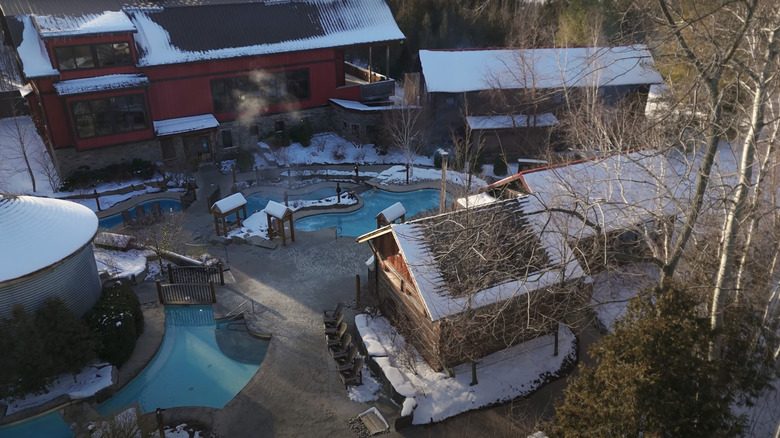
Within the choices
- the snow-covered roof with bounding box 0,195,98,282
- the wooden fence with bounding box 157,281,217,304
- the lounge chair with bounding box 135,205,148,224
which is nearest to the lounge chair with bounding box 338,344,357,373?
the wooden fence with bounding box 157,281,217,304

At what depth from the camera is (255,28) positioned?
36000 millimetres

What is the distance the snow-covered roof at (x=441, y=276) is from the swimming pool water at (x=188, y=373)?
253 inches

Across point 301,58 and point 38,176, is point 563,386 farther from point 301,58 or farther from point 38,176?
point 38,176

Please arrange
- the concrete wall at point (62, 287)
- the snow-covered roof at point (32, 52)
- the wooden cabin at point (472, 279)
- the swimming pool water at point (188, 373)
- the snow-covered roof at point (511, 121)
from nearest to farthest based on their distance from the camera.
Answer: the wooden cabin at point (472, 279), the concrete wall at point (62, 287), the swimming pool water at point (188, 373), the snow-covered roof at point (32, 52), the snow-covered roof at point (511, 121)

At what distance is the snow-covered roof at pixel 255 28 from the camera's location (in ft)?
109

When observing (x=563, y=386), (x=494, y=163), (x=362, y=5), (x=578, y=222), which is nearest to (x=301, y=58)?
(x=362, y=5)

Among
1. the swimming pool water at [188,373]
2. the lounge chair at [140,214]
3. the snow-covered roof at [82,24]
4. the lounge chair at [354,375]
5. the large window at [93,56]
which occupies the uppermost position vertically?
the snow-covered roof at [82,24]

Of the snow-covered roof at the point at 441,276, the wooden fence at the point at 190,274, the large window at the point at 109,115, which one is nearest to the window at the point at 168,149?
the large window at the point at 109,115

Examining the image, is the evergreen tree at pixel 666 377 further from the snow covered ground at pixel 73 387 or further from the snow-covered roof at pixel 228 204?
the snow-covered roof at pixel 228 204

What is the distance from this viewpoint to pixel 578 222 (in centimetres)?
1838

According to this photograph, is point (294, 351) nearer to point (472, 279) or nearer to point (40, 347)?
point (472, 279)

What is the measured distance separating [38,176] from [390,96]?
73.1 ft

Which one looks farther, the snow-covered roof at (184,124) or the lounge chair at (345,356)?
the snow-covered roof at (184,124)

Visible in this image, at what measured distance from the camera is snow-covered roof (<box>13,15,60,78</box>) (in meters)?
28.8
